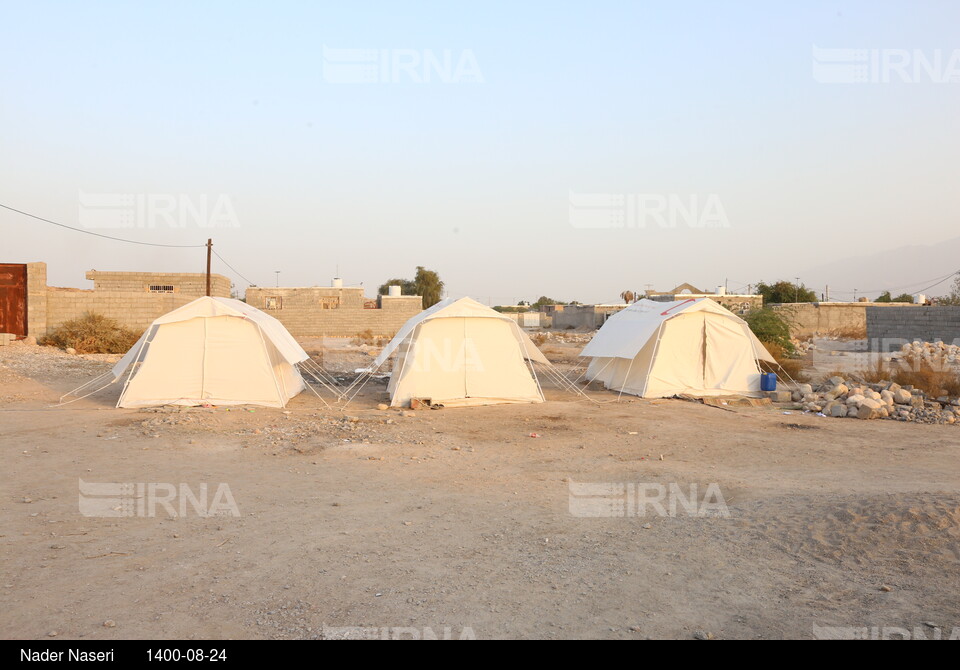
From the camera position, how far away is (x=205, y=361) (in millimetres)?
11789

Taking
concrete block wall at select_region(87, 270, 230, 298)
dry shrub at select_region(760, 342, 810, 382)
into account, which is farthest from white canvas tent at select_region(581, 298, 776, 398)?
concrete block wall at select_region(87, 270, 230, 298)

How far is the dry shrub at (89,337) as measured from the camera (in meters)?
21.4

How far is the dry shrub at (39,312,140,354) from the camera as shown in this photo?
842 inches

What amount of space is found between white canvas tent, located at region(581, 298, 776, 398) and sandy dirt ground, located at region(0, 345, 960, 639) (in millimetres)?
4358

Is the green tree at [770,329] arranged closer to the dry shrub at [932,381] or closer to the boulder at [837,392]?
the dry shrub at [932,381]

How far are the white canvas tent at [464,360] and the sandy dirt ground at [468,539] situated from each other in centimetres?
280

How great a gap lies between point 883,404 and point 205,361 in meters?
12.3

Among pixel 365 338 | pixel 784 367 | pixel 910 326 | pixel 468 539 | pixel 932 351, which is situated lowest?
pixel 468 539

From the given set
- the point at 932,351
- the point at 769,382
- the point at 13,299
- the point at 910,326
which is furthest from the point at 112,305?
the point at 910,326

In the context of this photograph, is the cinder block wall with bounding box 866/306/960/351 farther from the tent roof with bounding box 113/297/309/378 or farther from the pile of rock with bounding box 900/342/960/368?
the tent roof with bounding box 113/297/309/378

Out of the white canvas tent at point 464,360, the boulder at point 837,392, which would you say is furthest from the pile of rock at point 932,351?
the white canvas tent at point 464,360

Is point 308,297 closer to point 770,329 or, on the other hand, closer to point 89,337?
point 89,337

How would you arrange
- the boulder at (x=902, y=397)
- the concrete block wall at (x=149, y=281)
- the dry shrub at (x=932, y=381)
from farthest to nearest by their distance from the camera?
the concrete block wall at (x=149, y=281)
the dry shrub at (x=932, y=381)
the boulder at (x=902, y=397)
